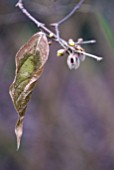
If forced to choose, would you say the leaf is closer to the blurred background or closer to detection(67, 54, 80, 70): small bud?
detection(67, 54, 80, 70): small bud

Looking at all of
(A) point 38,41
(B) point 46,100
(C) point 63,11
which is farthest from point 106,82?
(A) point 38,41

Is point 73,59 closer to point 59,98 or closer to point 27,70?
point 27,70

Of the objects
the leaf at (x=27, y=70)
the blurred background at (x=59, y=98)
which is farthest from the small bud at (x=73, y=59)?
the blurred background at (x=59, y=98)

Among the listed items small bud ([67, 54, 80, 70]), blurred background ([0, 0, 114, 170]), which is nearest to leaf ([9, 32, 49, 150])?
small bud ([67, 54, 80, 70])

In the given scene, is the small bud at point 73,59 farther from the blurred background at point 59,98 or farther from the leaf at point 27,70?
the blurred background at point 59,98

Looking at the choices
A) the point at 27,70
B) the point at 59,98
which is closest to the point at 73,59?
the point at 27,70
